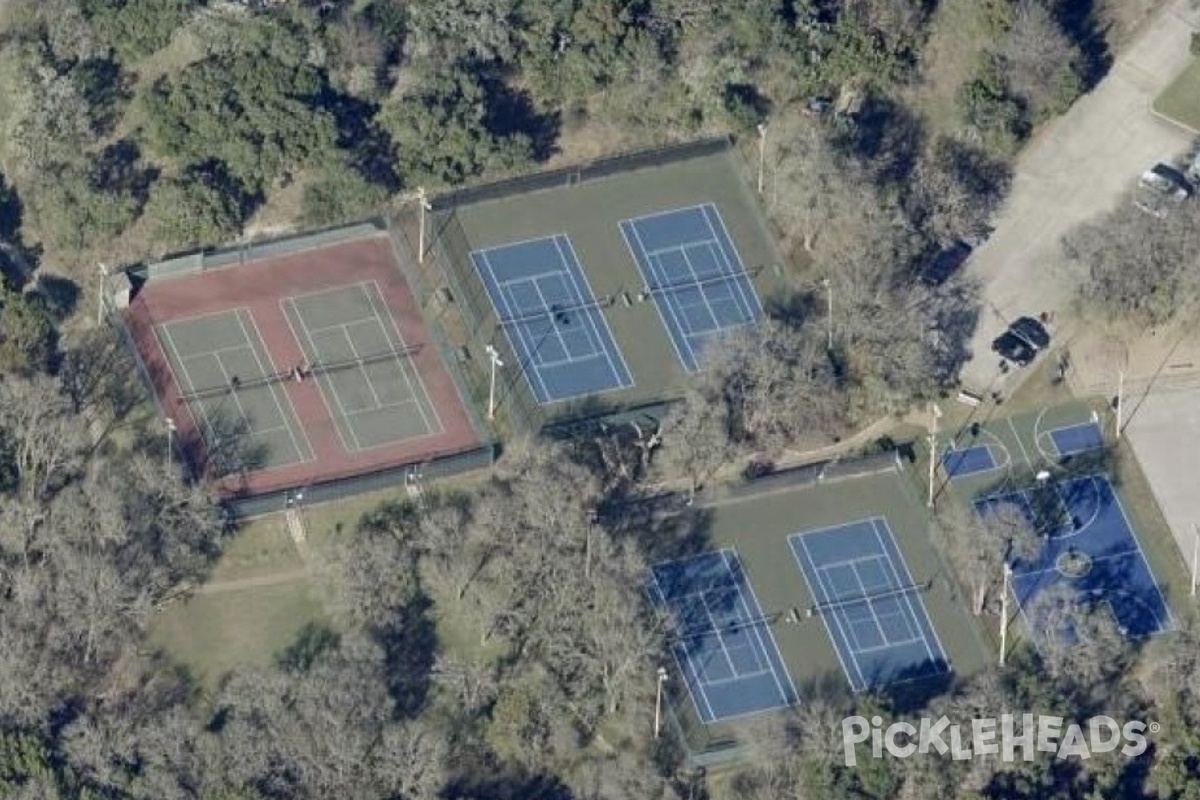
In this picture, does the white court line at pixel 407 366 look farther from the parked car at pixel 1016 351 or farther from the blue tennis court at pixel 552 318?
the parked car at pixel 1016 351

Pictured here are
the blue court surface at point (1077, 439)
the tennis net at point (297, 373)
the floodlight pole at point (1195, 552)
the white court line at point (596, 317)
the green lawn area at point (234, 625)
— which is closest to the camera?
the green lawn area at point (234, 625)

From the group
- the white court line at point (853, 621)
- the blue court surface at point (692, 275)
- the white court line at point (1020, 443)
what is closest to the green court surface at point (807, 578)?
the white court line at point (853, 621)

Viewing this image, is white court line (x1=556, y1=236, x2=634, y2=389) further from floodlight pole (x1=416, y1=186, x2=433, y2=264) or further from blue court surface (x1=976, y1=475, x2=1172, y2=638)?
blue court surface (x1=976, y1=475, x2=1172, y2=638)

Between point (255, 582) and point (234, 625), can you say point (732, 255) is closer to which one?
point (255, 582)

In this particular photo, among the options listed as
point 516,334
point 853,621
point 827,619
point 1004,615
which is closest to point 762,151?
point 516,334

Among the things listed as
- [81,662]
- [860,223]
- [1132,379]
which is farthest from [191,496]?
[1132,379]

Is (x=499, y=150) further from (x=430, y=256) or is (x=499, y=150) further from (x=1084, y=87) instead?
(x=1084, y=87)
